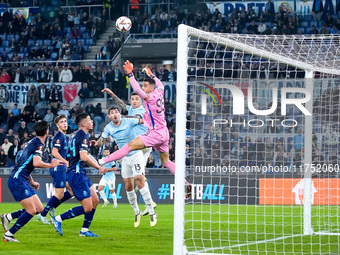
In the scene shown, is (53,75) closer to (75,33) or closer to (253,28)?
(75,33)

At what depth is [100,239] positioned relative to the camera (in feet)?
32.1

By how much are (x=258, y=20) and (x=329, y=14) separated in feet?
9.47

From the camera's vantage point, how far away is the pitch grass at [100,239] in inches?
334

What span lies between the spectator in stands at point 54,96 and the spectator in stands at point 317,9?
11.2m

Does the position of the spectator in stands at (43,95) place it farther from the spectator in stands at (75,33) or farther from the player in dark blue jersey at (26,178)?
the player in dark blue jersey at (26,178)

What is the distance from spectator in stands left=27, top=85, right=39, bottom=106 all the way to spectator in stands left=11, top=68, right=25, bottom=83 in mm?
899

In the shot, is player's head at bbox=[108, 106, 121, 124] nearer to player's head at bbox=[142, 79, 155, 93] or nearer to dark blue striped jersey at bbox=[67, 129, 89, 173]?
player's head at bbox=[142, 79, 155, 93]

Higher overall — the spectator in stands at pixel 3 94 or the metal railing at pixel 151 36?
the metal railing at pixel 151 36

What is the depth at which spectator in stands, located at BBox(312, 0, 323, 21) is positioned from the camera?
27.2 meters

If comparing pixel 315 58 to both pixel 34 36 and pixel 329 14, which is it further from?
pixel 34 36

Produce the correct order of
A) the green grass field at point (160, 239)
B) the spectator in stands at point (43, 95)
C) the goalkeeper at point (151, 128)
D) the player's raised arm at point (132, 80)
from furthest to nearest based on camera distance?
1. the spectator in stands at point (43, 95)
2. the goalkeeper at point (151, 128)
3. the player's raised arm at point (132, 80)
4. the green grass field at point (160, 239)

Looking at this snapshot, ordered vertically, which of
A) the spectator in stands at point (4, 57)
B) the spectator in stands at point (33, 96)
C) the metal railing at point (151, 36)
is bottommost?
the spectator in stands at point (33, 96)

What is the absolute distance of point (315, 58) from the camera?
10.5 m

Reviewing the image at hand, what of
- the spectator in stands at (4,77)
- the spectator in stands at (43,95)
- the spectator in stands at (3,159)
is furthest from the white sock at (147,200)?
the spectator in stands at (4,77)
